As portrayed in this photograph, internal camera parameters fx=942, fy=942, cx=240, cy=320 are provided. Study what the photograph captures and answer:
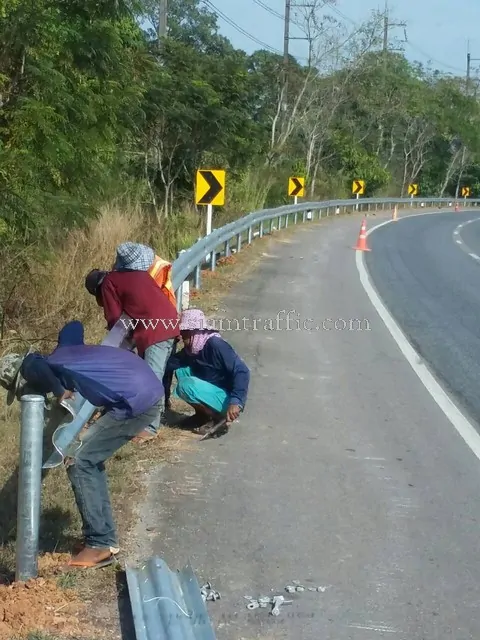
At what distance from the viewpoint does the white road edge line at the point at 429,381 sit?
24.7ft

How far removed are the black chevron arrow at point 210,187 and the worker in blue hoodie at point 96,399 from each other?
37.9 feet

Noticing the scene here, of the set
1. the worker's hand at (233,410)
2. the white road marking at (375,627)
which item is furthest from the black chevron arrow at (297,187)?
the white road marking at (375,627)

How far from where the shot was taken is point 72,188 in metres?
11.9

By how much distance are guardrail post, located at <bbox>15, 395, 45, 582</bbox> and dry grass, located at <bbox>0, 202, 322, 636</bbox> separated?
25 cm

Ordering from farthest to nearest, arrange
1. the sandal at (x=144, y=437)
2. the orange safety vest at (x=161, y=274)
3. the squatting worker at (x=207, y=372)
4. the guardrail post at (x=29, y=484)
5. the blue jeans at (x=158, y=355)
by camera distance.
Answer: the squatting worker at (x=207, y=372)
the sandal at (x=144, y=437)
the blue jeans at (x=158, y=355)
the orange safety vest at (x=161, y=274)
the guardrail post at (x=29, y=484)

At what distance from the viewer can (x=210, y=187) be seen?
16297 mm

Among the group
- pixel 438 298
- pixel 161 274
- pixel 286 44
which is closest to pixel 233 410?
pixel 161 274

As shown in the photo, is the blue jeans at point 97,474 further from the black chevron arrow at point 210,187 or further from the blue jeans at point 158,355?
the black chevron arrow at point 210,187

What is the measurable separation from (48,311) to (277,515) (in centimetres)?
495

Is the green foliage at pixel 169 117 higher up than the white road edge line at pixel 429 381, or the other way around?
the green foliage at pixel 169 117

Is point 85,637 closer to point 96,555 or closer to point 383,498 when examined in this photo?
point 96,555

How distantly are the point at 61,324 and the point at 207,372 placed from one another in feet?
9.98

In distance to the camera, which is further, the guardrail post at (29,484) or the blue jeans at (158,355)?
the blue jeans at (158,355)

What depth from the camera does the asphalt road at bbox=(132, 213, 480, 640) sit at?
14.8 feet
